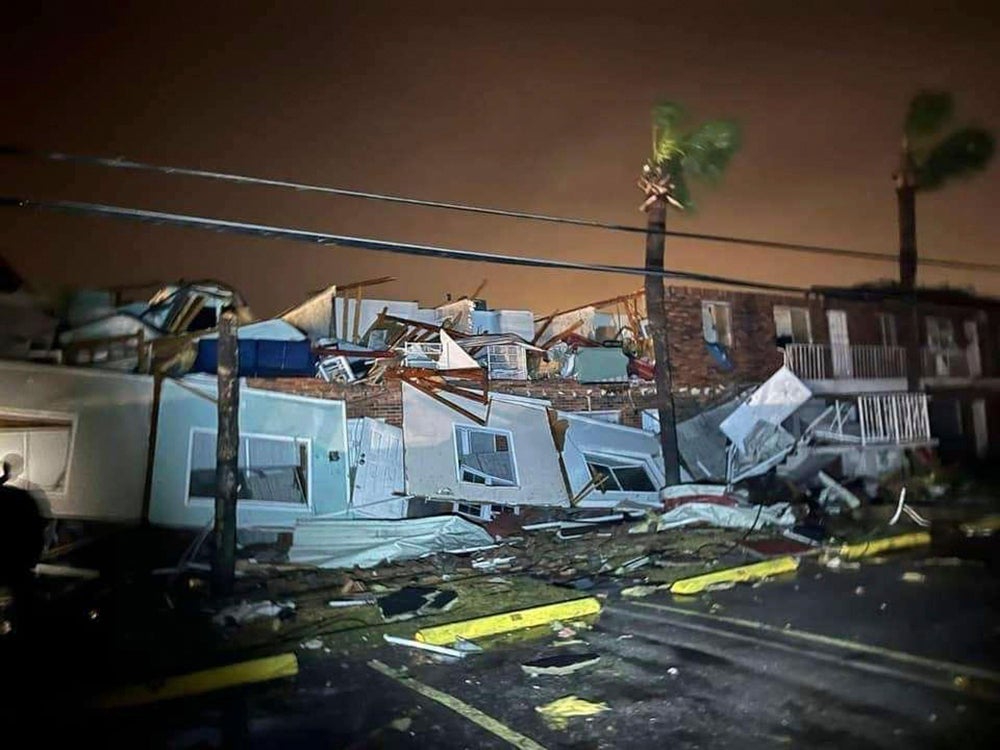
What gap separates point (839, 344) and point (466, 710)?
21.2 metres

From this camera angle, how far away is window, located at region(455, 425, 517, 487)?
51.6ft

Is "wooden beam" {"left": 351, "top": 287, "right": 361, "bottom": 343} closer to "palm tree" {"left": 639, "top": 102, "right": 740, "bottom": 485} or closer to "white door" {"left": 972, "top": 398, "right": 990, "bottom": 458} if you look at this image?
"palm tree" {"left": 639, "top": 102, "right": 740, "bottom": 485}

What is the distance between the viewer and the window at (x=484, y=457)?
1572cm

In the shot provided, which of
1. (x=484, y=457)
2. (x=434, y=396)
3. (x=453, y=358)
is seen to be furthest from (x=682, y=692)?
(x=453, y=358)

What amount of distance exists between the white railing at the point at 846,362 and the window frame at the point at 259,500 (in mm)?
14246

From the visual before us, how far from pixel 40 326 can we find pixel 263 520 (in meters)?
4.86

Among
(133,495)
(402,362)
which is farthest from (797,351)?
(133,495)

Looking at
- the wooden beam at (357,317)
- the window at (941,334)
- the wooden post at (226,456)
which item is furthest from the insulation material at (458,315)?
the window at (941,334)

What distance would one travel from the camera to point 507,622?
802 centimetres

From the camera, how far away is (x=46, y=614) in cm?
857

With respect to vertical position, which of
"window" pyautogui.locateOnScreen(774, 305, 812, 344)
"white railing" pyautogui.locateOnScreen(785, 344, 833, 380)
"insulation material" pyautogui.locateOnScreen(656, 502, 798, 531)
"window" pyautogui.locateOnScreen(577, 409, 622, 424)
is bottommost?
"insulation material" pyautogui.locateOnScreen(656, 502, 798, 531)

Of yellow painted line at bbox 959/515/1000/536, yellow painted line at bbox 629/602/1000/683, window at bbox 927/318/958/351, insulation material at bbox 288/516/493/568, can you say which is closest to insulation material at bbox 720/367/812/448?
yellow painted line at bbox 959/515/1000/536

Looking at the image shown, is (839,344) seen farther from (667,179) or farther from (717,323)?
(667,179)

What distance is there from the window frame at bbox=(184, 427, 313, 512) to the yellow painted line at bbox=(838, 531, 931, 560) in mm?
8948
